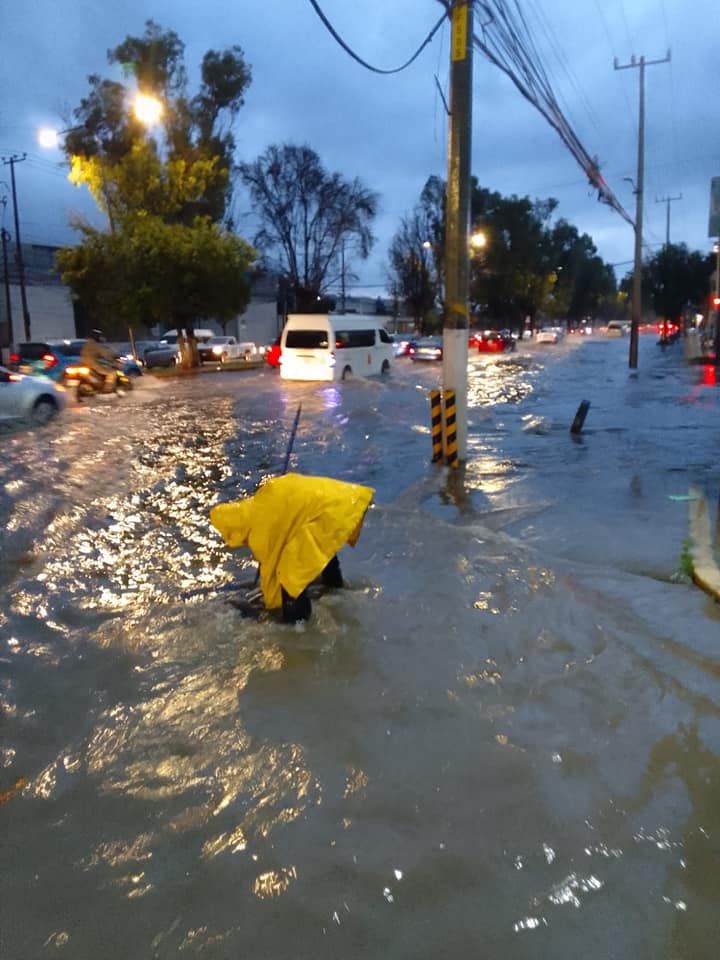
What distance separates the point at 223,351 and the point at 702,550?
3499 cm

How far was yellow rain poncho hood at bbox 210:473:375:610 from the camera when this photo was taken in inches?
219

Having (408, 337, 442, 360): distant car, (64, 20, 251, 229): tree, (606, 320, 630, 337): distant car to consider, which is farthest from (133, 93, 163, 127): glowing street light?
(606, 320, 630, 337): distant car

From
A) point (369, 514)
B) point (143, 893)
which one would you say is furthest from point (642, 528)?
point (143, 893)

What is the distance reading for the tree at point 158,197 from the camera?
107 ft

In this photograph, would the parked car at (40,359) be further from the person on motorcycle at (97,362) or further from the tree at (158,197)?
the tree at (158,197)

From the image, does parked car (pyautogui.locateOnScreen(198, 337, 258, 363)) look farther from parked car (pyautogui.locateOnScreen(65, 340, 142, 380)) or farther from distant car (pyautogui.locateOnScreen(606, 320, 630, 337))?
distant car (pyautogui.locateOnScreen(606, 320, 630, 337))

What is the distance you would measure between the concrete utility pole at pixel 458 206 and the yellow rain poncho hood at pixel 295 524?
269 inches

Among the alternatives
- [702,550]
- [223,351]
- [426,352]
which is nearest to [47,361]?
[223,351]

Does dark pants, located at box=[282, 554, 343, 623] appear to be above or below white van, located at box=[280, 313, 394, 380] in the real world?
below

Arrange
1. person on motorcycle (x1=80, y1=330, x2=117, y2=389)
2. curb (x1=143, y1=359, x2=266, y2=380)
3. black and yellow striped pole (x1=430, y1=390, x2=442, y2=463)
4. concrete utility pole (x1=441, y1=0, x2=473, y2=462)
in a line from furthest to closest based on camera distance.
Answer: curb (x1=143, y1=359, x2=266, y2=380)
person on motorcycle (x1=80, y1=330, x2=117, y2=389)
black and yellow striped pole (x1=430, y1=390, x2=442, y2=463)
concrete utility pole (x1=441, y1=0, x2=473, y2=462)

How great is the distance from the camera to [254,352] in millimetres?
43438

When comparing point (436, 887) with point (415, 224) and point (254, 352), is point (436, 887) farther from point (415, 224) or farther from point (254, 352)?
point (415, 224)

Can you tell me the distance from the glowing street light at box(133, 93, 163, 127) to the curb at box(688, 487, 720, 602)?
29660mm

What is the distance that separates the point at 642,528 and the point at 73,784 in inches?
251
